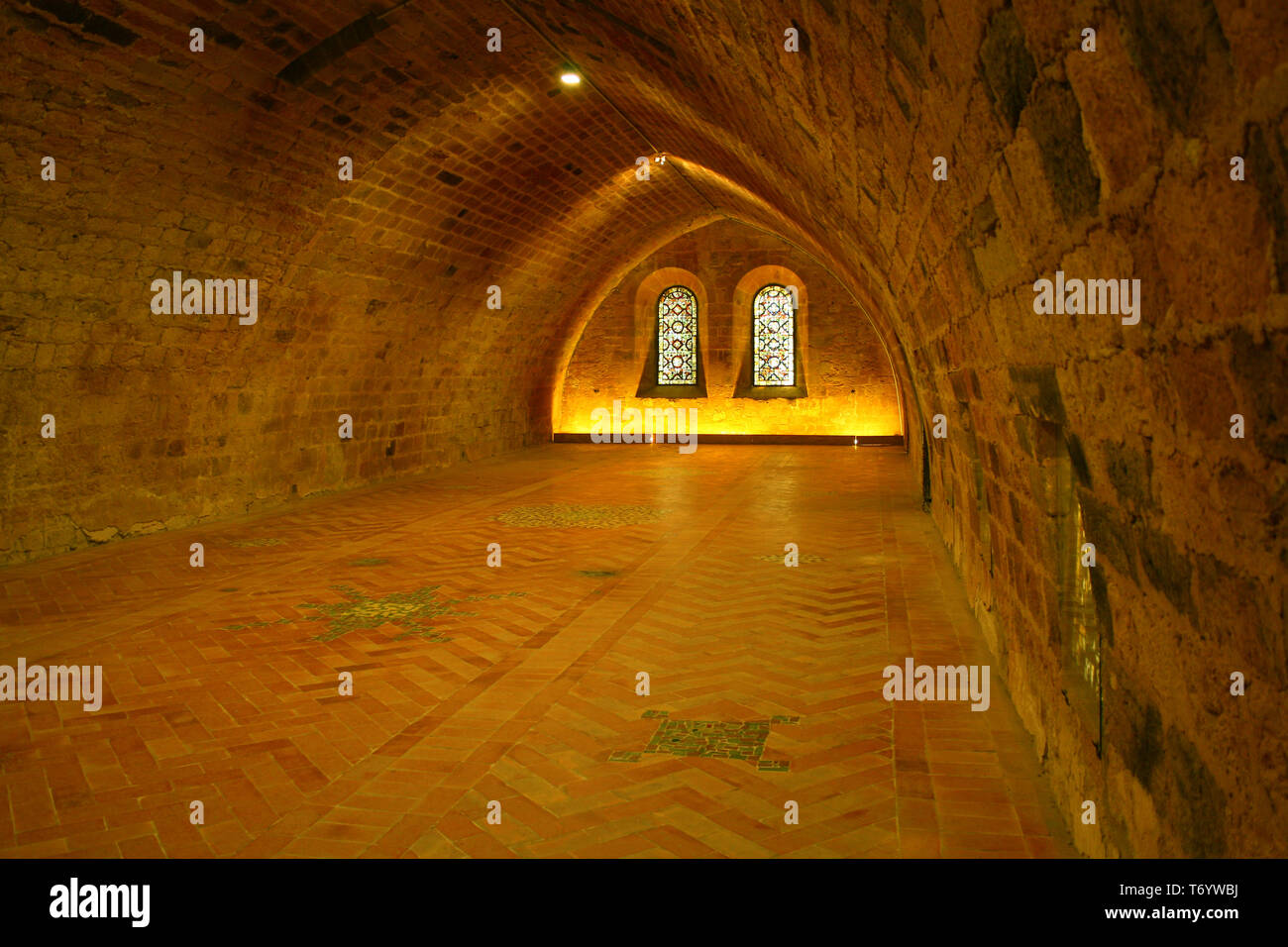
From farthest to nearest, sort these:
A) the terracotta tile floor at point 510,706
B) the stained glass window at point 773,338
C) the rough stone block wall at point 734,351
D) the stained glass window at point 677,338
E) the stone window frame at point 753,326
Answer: the stained glass window at point 677,338 → the stained glass window at point 773,338 → the stone window frame at point 753,326 → the rough stone block wall at point 734,351 → the terracotta tile floor at point 510,706

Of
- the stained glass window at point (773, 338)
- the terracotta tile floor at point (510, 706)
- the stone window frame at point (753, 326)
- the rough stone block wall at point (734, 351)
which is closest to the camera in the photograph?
the terracotta tile floor at point (510, 706)

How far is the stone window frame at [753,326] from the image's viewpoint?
59.7 feet

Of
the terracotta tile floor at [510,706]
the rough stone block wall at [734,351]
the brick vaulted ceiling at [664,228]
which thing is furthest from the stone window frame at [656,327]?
the terracotta tile floor at [510,706]

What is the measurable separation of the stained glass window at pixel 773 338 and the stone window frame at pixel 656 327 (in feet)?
3.24

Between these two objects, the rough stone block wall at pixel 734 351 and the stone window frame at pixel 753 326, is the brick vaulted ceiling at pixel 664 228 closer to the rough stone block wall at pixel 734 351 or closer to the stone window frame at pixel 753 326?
the rough stone block wall at pixel 734 351

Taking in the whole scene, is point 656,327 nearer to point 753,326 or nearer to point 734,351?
point 734,351

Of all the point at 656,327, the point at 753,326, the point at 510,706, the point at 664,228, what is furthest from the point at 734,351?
the point at 510,706

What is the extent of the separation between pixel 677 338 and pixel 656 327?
18.2 inches

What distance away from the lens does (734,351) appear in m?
18.6

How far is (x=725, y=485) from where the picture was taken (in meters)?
11.7

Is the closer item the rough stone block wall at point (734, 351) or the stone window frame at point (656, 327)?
the rough stone block wall at point (734, 351)

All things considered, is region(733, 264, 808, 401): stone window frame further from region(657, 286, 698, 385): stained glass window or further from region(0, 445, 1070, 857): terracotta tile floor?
region(0, 445, 1070, 857): terracotta tile floor

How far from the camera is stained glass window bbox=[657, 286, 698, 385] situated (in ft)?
62.6
